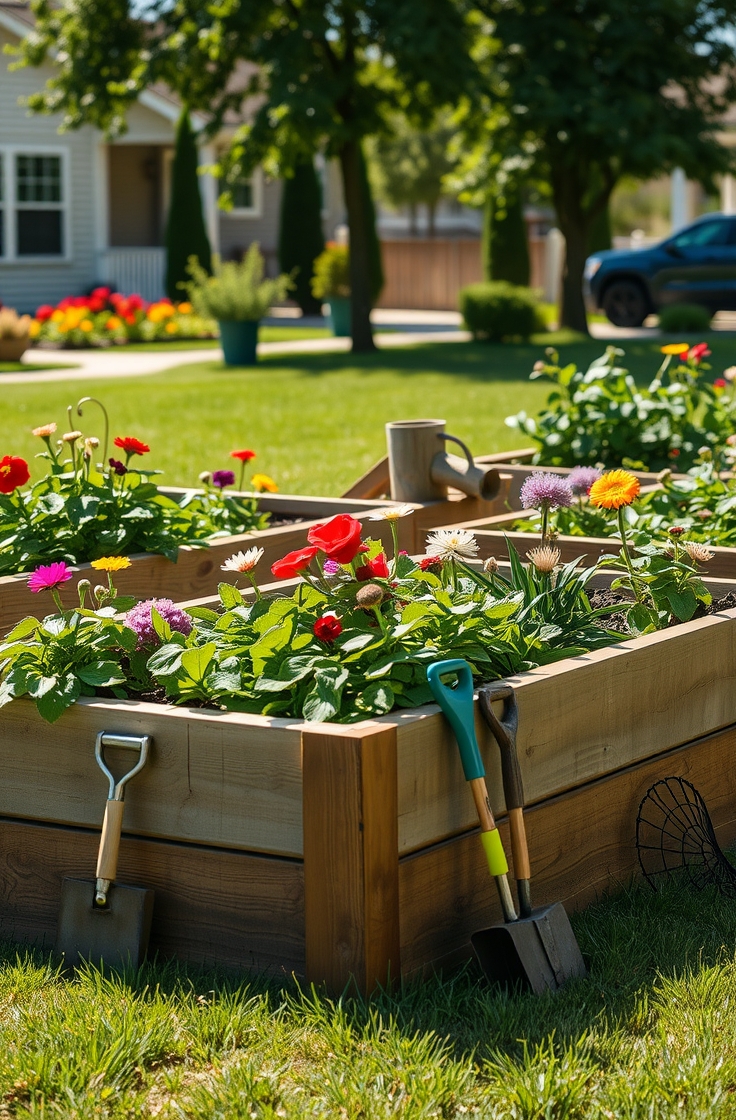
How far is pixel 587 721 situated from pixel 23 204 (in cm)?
2223

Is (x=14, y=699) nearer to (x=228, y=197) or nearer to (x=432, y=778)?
(x=432, y=778)

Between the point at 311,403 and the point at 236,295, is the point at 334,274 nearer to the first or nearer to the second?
the point at 236,295

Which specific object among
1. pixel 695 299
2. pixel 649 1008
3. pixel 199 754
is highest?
pixel 695 299

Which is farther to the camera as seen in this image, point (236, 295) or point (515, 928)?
point (236, 295)

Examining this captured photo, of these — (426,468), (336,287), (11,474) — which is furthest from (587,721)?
(336,287)

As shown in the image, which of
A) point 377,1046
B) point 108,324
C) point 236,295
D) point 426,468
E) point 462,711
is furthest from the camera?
point 108,324

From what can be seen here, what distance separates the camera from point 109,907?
8.91 feet

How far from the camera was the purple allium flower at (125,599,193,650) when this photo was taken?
2951 millimetres

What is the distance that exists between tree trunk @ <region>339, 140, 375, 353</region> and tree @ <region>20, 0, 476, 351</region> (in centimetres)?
1

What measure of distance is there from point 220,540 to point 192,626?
1494 mm

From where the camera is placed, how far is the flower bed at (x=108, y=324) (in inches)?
783

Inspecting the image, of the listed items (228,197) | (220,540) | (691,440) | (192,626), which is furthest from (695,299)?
(192,626)

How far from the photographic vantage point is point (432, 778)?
2.62 meters

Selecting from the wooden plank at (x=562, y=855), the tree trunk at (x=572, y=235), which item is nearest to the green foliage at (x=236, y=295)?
the tree trunk at (x=572, y=235)
